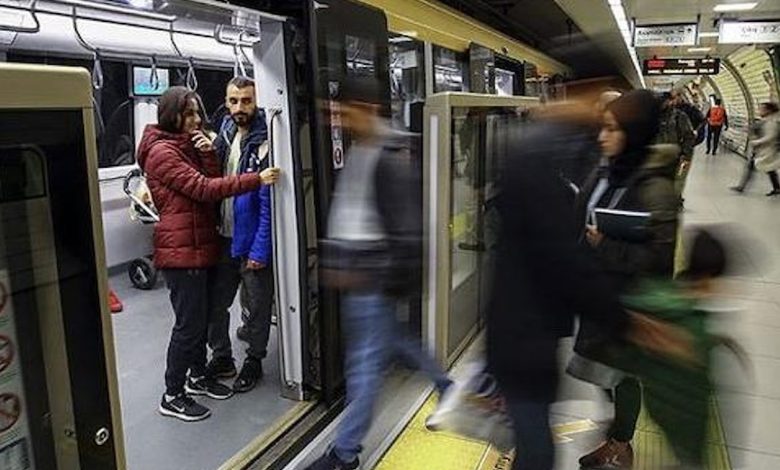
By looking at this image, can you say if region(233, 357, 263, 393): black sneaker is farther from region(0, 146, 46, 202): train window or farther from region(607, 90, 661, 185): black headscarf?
region(0, 146, 46, 202): train window

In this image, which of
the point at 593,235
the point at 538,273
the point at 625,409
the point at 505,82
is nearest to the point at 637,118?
the point at 593,235

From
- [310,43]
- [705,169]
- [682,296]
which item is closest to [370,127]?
[310,43]

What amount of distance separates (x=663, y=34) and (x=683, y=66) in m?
5.15

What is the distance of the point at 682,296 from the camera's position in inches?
69.9

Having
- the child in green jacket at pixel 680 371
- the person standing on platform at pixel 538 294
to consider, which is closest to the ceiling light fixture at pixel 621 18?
the child in green jacket at pixel 680 371

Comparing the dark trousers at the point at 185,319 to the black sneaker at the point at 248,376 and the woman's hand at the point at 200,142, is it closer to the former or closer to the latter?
the black sneaker at the point at 248,376

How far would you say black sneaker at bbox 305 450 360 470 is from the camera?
2.46 m

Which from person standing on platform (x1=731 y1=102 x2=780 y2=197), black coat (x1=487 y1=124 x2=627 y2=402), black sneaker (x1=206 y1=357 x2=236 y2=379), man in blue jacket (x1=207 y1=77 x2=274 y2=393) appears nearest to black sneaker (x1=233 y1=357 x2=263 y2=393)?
man in blue jacket (x1=207 y1=77 x2=274 y2=393)

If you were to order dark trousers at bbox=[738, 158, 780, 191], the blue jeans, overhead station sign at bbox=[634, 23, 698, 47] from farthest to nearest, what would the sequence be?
1. overhead station sign at bbox=[634, 23, 698, 47]
2. dark trousers at bbox=[738, 158, 780, 191]
3. the blue jeans

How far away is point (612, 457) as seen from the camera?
2.57m

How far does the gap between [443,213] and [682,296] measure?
161cm

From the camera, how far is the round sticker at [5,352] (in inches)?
44.0

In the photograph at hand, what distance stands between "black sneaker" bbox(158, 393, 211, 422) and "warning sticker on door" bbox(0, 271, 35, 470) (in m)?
1.78

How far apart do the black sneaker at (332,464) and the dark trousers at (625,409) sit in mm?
1039
